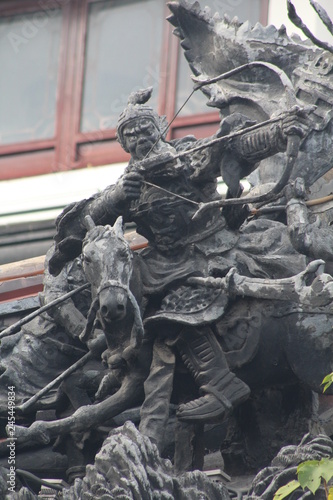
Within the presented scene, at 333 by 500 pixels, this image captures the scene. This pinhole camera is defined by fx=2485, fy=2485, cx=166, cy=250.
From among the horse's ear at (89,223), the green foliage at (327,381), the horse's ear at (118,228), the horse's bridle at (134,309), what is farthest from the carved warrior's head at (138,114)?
the green foliage at (327,381)

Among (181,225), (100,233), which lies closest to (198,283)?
(181,225)

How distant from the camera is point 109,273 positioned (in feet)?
60.2

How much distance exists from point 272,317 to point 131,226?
6997 mm

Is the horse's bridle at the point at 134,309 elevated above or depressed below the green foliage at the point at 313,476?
above

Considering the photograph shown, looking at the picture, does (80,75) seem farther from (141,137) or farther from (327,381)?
(327,381)

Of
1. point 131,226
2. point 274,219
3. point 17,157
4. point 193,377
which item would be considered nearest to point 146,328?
point 193,377

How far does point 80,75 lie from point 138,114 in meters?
11.6

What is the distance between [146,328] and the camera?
18.8m

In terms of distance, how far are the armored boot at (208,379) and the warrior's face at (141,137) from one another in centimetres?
148

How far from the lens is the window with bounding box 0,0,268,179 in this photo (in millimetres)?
29219

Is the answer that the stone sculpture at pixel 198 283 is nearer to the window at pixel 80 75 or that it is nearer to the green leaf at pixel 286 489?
the green leaf at pixel 286 489

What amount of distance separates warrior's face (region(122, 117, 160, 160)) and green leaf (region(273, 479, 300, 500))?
311 cm

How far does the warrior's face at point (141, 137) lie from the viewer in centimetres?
1916

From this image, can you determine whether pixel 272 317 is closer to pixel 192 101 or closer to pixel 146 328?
pixel 146 328
